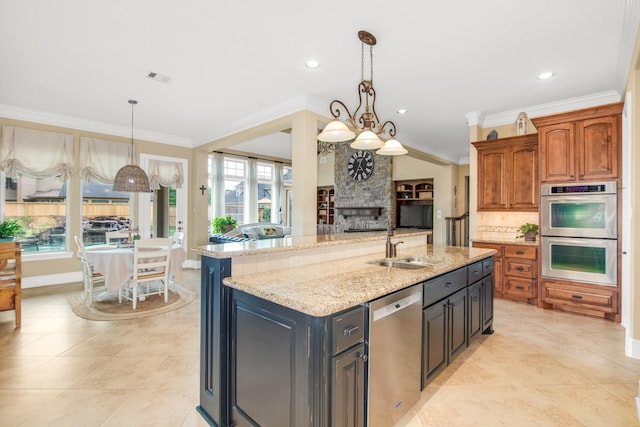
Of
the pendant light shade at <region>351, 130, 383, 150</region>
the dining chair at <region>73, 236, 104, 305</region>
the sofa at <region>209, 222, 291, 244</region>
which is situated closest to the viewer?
the pendant light shade at <region>351, 130, 383, 150</region>

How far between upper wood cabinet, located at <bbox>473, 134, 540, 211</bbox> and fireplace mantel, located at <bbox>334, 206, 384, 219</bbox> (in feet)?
13.8

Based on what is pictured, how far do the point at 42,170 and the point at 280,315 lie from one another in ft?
18.1

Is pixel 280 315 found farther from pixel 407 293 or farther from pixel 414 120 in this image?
pixel 414 120

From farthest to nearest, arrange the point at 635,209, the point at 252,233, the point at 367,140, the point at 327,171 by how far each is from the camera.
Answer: the point at 327,171 < the point at 252,233 < the point at 367,140 < the point at 635,209

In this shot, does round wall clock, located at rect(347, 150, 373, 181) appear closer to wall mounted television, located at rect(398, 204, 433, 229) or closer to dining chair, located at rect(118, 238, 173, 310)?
wall mounted television, located at rect(398, 204, 433, 229)

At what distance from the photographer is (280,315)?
146 centimetres

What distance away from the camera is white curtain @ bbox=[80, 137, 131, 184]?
209 inches

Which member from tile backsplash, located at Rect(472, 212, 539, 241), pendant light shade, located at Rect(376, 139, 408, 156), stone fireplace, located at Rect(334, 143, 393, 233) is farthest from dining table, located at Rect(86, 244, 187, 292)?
stone fireplace, located at Rect(334, 143, 393, 233)

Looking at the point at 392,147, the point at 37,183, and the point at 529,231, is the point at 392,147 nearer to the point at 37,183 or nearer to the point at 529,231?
the point at 529,231

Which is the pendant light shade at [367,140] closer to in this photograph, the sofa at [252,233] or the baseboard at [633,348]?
the baseboard at [633,348]

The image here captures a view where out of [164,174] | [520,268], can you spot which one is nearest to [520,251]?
[520,268]

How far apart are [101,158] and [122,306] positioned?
2.93 metres

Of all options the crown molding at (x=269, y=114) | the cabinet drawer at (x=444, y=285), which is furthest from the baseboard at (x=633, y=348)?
the crown molding at (x=269, y=114)

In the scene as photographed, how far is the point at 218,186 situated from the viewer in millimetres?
7812
